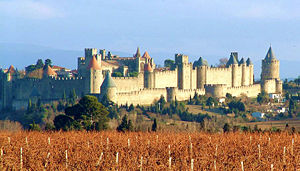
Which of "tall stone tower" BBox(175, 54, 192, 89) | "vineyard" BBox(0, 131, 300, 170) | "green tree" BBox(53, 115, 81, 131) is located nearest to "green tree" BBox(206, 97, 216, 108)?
"tall stone tower" BBox(175, 54, 192, 89)

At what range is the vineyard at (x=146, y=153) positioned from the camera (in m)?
17.8

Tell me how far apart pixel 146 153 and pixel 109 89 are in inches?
1126

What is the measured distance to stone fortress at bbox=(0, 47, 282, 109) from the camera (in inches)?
1999

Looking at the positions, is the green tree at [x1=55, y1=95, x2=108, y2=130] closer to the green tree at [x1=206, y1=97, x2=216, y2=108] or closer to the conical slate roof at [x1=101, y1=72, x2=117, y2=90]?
the conical slate roof at [x1=101, y1=72, x2=117, y2=90]

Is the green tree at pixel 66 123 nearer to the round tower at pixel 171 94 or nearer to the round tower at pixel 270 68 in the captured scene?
the round tower at pixel 171 94

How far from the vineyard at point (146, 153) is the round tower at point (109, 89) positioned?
23.0m

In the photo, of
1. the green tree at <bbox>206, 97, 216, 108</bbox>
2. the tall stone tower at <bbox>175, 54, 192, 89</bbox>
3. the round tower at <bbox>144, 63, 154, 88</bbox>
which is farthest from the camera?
the tall stone tower at <bbox>175, 54, 192, 89</bbox>

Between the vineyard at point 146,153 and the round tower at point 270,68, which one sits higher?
the round tower at point 270,68

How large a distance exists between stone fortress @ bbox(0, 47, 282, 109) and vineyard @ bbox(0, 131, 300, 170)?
24968 millimetres

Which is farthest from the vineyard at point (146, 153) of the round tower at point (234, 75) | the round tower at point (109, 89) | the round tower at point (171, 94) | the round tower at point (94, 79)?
the round tower at point (234, 75)

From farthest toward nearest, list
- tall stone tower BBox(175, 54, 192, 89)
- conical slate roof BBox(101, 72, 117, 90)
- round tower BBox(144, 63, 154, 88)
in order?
tall stone tower BBox(175, 54, 192, 89)
round tower BBox(144, 63, 154, 88)
conical slate roof BBox(101, 72, 117, 90)

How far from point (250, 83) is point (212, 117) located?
784 inches

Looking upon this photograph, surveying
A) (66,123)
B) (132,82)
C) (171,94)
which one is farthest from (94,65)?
(66,123)

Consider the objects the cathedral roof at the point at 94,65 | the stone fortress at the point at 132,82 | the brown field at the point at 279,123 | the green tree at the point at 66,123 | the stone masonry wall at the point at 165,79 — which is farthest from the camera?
the stone masonry wall at the point at 165,79
